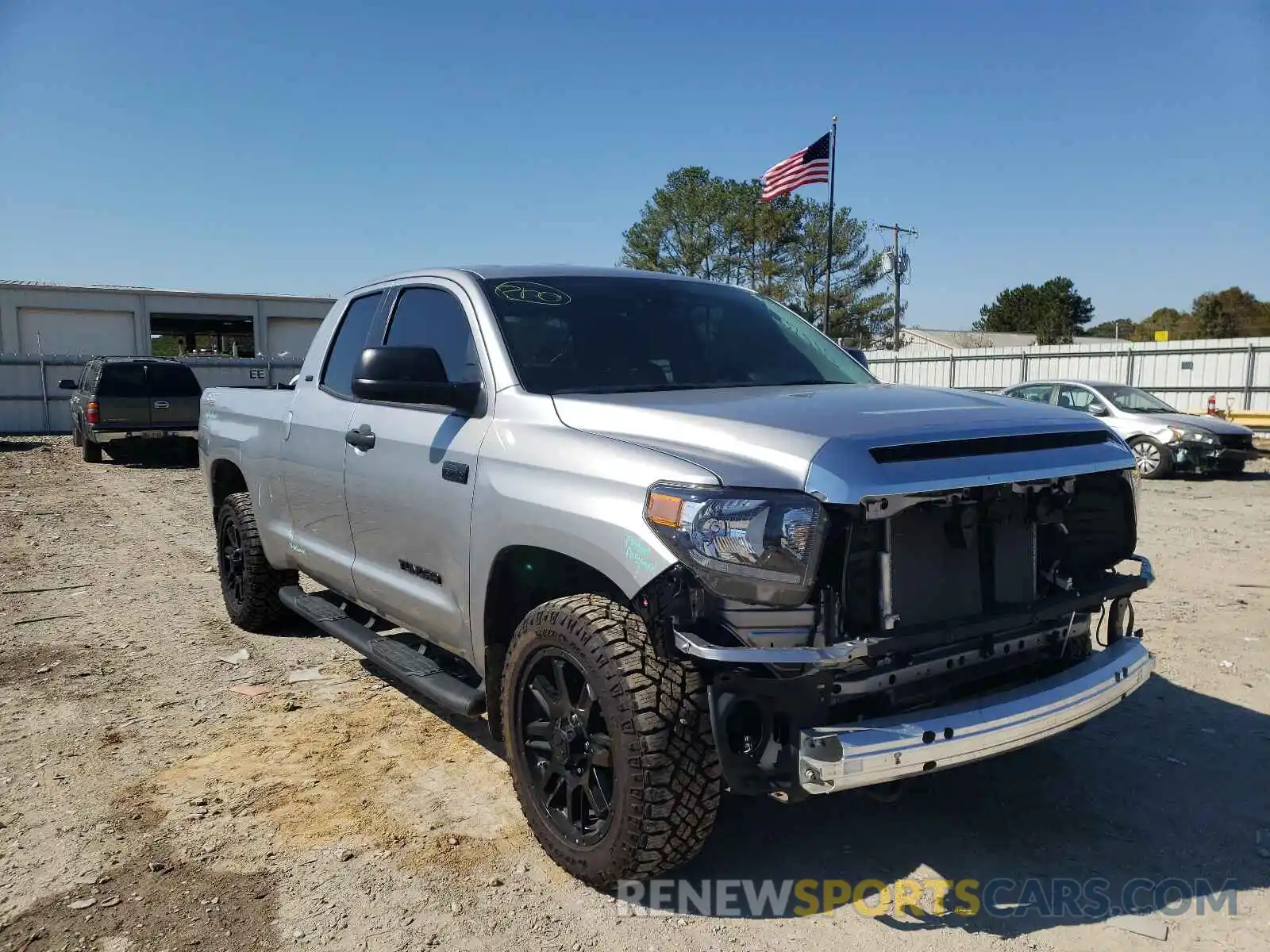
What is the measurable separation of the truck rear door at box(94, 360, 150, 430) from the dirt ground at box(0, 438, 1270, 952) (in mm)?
12918

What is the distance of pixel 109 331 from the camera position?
32.0 meters

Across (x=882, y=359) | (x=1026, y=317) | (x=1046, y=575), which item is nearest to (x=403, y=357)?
(x=1046, y=575)

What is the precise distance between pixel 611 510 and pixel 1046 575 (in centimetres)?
153

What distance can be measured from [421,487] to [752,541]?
164cm

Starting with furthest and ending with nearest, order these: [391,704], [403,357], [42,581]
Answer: [42,581] < [391,704] < [403,357]

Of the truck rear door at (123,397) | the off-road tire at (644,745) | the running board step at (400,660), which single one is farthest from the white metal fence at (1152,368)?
the off-road tire at (644,745)

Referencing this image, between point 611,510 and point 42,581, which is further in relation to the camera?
point 42,581

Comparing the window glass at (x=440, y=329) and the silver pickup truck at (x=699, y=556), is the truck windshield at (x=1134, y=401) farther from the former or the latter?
the window glass at (x=440, y=329)

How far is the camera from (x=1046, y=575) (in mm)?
3275

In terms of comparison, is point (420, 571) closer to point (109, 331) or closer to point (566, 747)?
point (566, 747)

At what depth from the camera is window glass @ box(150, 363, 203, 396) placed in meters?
17.8

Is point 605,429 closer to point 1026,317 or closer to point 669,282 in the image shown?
point 669,282

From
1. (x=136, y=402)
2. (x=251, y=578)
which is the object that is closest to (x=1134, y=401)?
(x=251, y=578)

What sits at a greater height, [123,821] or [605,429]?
[605,429]
